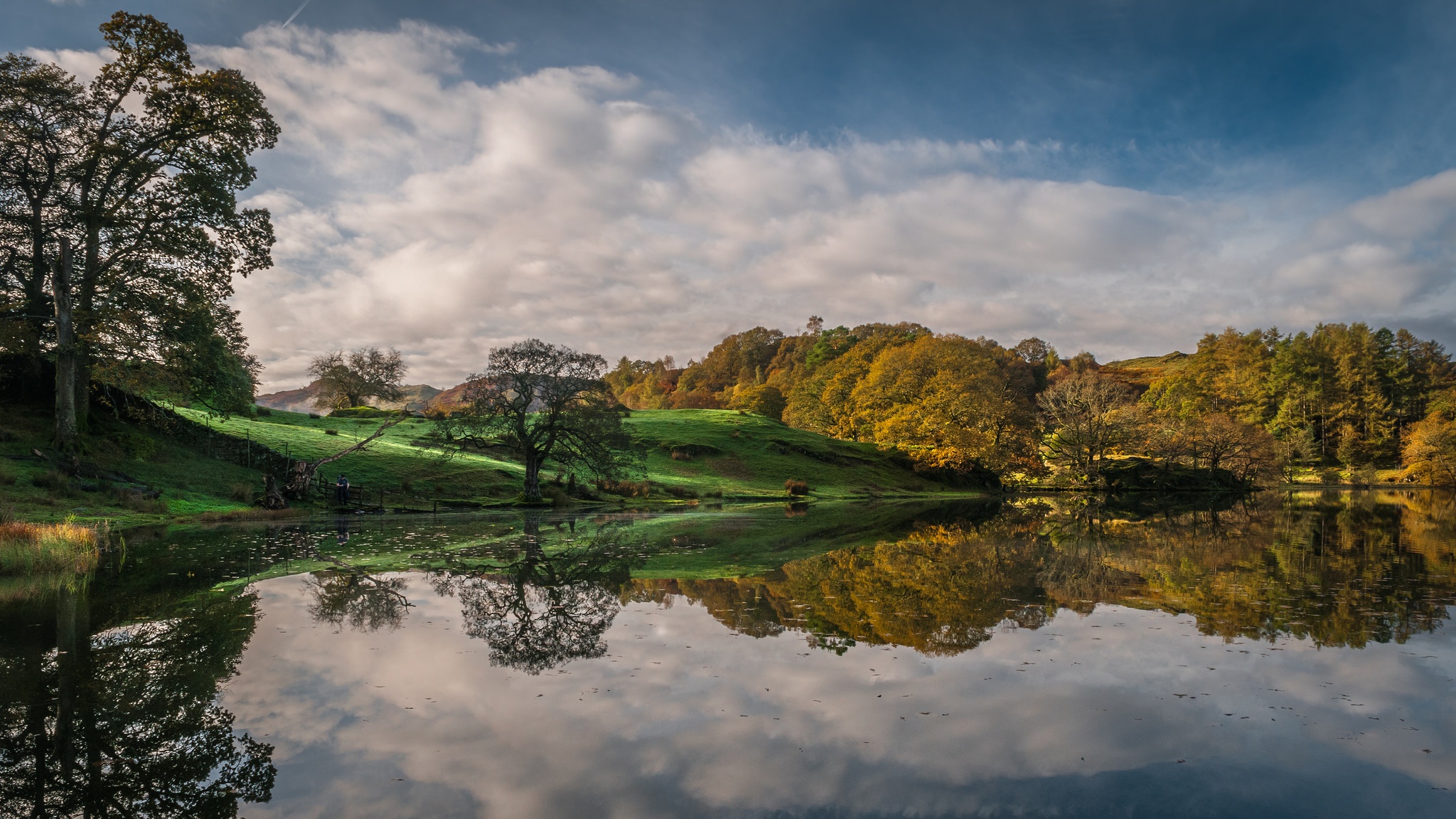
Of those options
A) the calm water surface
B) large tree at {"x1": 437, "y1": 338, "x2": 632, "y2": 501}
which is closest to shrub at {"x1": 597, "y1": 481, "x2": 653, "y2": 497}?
large tree at {"x1": 437, "y1": 338, "x2": 632, "y2": 501}

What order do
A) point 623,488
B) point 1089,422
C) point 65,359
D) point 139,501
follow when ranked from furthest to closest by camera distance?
1. point 1089,422
2. point 623,488
3. point 65,359
4. point 139,501

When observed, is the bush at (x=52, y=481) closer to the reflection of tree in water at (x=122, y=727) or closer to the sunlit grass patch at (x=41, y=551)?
the sunlit grass patch at (x=41, y=551)

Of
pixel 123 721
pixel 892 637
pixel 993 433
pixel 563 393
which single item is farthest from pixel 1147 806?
pixel 993 433

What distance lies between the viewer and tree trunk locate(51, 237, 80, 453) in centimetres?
2786

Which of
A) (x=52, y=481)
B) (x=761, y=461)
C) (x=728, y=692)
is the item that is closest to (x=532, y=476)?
(x=52, y=481)

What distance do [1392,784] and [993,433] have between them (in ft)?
201

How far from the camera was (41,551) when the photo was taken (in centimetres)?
1454

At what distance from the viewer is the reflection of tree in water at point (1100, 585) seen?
1027 centimetres

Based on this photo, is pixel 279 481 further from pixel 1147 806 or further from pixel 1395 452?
pixel 1395 452

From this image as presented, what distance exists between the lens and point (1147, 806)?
4973mm

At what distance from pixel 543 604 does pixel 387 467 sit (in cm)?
3399

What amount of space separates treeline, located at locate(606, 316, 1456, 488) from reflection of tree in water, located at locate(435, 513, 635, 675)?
167 ft

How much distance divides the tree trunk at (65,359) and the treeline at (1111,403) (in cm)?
5662

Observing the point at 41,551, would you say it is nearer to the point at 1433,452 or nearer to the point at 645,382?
the point at 1433,452
